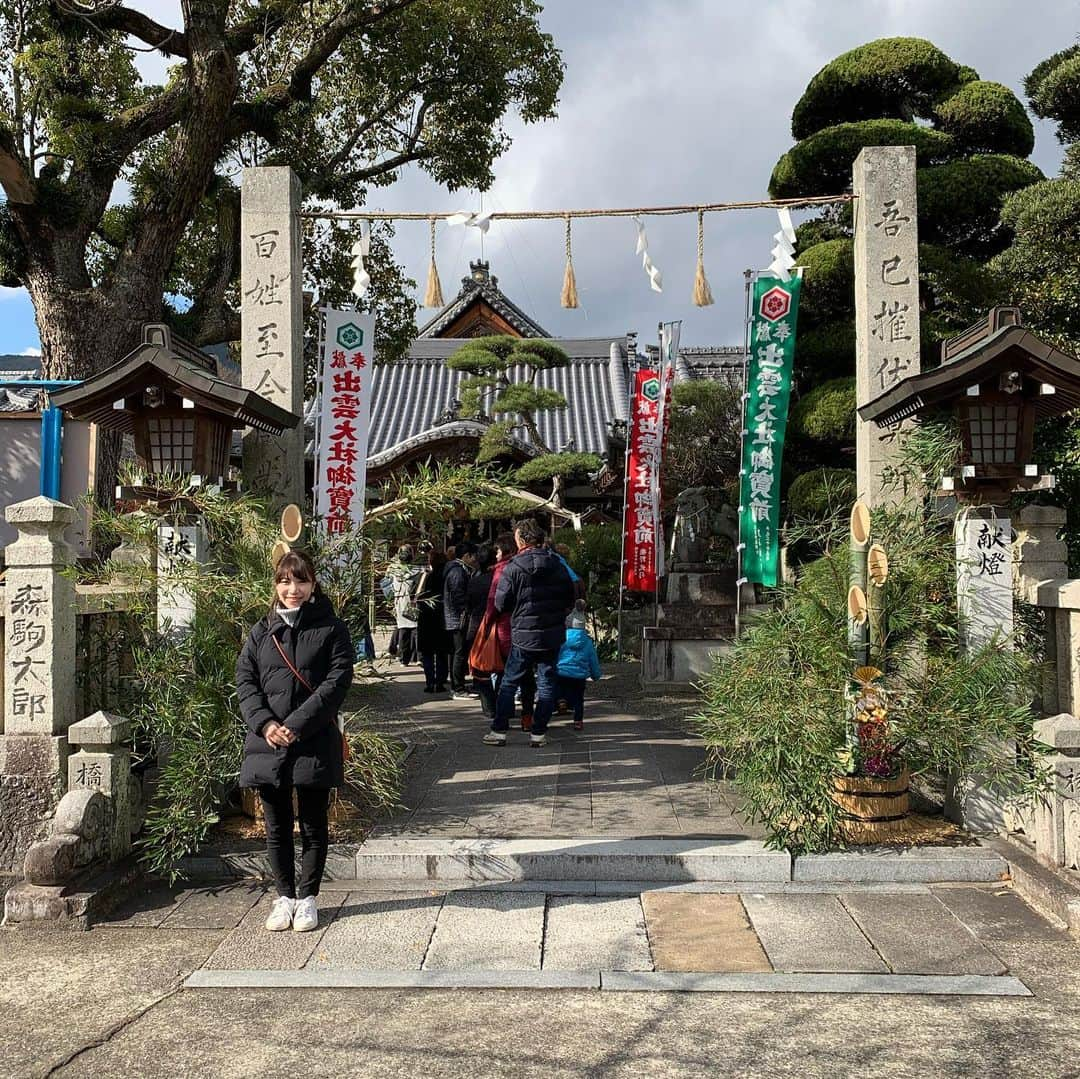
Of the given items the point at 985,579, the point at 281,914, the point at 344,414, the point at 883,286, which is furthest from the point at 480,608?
the point at 281,914

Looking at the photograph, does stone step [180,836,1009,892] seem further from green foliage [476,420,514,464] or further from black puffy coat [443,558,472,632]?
green foliage [476,420,514,464]

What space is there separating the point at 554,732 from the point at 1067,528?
5.63 m

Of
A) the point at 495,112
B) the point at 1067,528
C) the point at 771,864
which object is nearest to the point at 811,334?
the point at 1067,528

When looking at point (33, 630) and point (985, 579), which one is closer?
point (33, 630)

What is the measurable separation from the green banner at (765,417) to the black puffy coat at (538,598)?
2736 millimetres

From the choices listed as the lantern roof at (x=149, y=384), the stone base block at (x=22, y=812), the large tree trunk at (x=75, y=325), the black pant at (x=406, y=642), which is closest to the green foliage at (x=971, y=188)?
the lantern roof at (x=149, y=384)

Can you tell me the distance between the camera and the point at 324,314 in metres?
8.99

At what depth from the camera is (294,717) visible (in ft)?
16.2

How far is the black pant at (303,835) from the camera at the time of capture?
511 centimetres

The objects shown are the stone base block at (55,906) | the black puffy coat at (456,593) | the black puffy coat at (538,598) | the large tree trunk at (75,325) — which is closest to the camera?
the stone base block at (55,906)

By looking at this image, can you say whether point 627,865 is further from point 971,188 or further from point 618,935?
point 971,188

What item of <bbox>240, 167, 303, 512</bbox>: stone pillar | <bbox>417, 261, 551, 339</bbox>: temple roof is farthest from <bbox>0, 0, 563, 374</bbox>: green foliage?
<bbox>417, 261, 551, 339</bbox>: temple roof

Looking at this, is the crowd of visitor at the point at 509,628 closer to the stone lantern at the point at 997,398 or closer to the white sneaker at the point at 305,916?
the white sneaker at the point at 305,916

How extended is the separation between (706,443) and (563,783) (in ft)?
35.2
